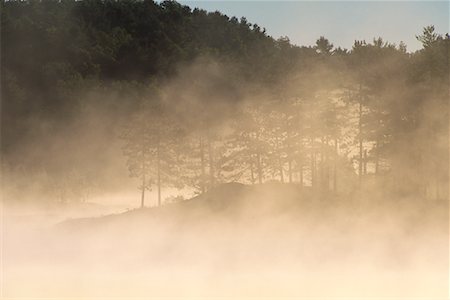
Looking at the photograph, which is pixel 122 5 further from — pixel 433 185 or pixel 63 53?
pixel 433 185

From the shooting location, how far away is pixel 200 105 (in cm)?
9381

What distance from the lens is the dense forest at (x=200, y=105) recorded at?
67688 mm

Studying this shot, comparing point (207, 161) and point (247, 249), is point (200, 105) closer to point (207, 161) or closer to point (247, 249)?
point (207, 161)

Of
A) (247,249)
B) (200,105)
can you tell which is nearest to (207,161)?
(200,105)

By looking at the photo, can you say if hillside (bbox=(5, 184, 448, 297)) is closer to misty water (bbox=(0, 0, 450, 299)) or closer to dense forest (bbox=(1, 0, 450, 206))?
misty water (bbox=(0, 0, 450, 299))

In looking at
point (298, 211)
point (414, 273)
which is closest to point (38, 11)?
point (298, 211)

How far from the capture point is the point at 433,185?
69.4m

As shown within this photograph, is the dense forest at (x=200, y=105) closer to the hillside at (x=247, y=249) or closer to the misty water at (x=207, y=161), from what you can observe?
the misty water at (x=207, y=161)

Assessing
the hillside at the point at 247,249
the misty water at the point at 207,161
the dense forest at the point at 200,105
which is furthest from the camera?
the dense forest at the point at 200,105

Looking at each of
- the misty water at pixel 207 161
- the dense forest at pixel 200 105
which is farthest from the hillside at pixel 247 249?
the dense forest at pixel 200 105

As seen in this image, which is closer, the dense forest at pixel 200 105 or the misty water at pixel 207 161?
the misty water at pixel 207 161

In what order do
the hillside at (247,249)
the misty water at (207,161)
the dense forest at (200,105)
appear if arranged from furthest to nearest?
the dense forest at (200,105), the misty water at (207,161), the hillside at (247,249)

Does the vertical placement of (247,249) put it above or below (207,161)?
below

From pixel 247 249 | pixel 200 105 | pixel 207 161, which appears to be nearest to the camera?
pixel 247 249
